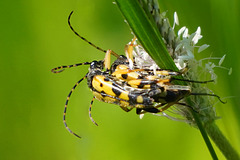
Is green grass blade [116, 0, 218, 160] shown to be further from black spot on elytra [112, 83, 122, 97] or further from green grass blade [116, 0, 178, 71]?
black spot on elytra [112, 83, 122, 97]

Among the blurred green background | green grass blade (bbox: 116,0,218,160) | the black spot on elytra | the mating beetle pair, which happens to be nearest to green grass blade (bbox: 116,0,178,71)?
green grass blade (bbox: 116,0,218,160)

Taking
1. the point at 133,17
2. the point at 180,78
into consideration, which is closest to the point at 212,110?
the point at 180,78

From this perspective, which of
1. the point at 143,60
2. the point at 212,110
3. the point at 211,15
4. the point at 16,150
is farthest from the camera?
the point at 16,150

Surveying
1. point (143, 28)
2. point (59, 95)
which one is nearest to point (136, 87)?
point (143, 28)

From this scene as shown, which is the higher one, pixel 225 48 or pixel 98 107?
pixel 98 107

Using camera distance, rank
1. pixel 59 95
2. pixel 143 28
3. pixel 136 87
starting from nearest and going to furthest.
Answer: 1. pixel 143 28
2. pixel 136 87
3. pixel 59 95

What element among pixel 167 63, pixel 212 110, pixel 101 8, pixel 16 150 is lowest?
pixel 212 110

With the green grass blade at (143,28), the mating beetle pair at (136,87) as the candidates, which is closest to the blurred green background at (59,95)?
the mating beetle pair at (136,87)

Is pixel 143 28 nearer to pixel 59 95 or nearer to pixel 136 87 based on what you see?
pixel 136 87

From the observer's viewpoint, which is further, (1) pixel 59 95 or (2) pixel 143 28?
(1) pixel 59 95

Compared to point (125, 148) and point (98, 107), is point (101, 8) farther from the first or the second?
point (125, 148)
